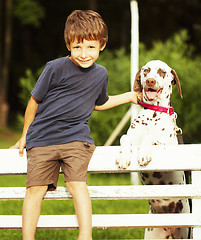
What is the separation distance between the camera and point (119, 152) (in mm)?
3520

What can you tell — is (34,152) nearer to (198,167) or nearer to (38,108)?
(38,108)

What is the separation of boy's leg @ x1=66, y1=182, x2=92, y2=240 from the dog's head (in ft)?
3.15

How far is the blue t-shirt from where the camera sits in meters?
3.41

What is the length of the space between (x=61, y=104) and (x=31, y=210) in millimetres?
726

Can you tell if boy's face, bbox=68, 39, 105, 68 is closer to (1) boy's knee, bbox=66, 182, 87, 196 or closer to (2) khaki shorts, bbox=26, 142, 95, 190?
(2) khaki shorts, bbox=26, 142, 95, 190

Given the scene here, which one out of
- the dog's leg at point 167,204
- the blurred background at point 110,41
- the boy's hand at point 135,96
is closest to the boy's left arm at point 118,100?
the boy's hand at point 135,96

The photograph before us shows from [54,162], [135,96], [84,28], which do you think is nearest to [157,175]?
[135,96]

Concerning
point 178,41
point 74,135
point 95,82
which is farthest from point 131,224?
point 178,41

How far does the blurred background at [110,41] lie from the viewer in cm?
1068

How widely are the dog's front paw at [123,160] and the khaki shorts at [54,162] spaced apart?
23cm

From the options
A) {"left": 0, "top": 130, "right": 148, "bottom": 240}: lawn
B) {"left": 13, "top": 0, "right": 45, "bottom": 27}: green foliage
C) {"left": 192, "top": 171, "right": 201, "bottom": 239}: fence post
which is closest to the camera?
{"left": 192, "top": 171, "right": 201, "bottom": 239}: fence post

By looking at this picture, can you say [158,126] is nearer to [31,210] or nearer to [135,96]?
[135,96]

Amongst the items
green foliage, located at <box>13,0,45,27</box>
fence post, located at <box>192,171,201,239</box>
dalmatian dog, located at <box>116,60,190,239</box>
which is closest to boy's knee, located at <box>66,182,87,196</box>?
dalmatian dog, located at <box>116,60,190,239</box>

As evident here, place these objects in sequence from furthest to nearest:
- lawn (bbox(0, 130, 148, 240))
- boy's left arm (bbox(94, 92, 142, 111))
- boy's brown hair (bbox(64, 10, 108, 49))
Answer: lawn (bbox(0, 130, 148, 240))
boy's left arm (bbox(94, 92, 142, 111))
boy's brown hair (bbox(64, 10, 108, 49))
